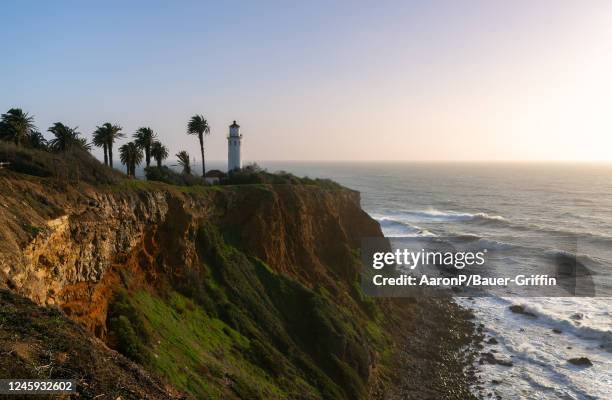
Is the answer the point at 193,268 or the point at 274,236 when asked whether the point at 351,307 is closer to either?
the point at 274,236

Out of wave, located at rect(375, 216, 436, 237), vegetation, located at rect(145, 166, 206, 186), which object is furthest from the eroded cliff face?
wave, located at rect(375, 216, 436, 237)

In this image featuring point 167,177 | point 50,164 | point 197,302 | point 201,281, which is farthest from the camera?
point 167,177

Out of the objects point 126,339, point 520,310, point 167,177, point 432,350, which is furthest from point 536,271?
point 126,339

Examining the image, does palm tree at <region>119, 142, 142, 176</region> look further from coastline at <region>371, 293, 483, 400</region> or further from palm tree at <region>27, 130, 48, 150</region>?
coastline at <region>371, 293, 483, 400</region>

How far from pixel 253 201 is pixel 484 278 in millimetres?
37257

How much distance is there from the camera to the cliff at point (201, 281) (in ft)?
56.1

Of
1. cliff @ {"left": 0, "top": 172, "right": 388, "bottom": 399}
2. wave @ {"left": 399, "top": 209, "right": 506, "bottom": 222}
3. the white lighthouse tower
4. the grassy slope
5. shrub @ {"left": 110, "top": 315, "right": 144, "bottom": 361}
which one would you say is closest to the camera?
cliff @ {"left": 0, "top": 172, "right": 388, "bottom": 399}

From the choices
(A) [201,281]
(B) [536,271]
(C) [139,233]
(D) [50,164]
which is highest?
(D) [50,164]

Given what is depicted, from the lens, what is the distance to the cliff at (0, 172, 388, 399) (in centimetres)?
1711

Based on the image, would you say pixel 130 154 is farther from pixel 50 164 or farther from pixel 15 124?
pixel 50 164

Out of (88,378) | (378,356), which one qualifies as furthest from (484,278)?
(88,378)

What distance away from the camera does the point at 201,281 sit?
28.1 m

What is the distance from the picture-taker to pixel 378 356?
3256cm

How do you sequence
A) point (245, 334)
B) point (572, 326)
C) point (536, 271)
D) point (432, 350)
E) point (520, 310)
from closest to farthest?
point (245, 334) → point (432, 350) → point (572, 326) → point (520, 310) → point (536, 271)
